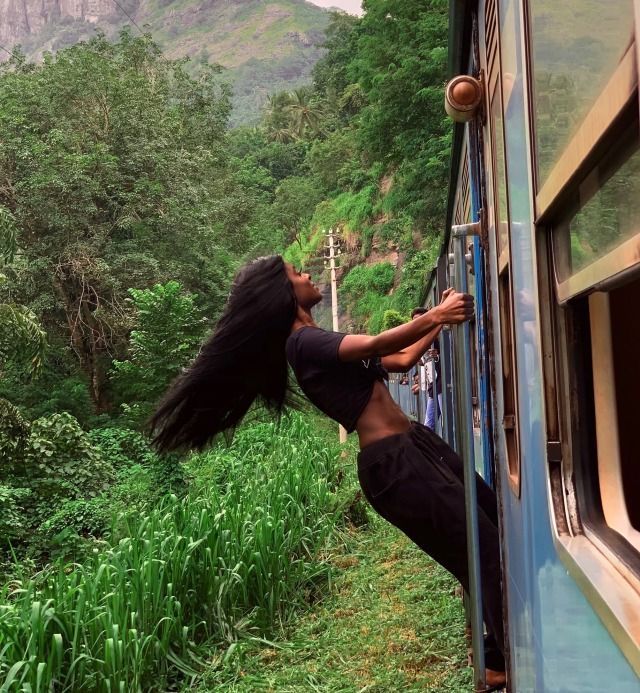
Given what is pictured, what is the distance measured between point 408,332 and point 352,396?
31 centimetres

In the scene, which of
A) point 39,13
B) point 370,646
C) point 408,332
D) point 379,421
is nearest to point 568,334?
point 408,332

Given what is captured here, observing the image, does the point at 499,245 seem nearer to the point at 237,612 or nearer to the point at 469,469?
the point at 469,469

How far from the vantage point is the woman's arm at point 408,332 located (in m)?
1.94

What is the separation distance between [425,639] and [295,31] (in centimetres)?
15156

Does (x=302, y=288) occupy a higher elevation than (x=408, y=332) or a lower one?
higher

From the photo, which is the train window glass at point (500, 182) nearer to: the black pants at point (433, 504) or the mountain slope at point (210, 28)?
the black pants at point (433, 504)

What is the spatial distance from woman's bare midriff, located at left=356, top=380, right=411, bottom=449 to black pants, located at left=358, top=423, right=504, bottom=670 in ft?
0.10

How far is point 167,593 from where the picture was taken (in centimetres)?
473

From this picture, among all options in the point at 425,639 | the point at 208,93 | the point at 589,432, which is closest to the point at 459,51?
the point at 589,432

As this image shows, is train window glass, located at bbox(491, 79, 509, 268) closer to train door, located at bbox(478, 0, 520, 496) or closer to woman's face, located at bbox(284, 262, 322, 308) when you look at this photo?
train door, located at bbox(478, 0, 520, 496)

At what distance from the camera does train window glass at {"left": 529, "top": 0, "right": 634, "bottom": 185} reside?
2.58 ft

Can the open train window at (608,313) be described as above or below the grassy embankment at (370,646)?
above

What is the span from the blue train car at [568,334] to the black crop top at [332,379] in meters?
0.46

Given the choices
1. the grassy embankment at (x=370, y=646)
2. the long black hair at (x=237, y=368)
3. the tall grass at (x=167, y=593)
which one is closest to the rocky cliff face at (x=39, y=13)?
the tall grass at (x=167, y=593)
